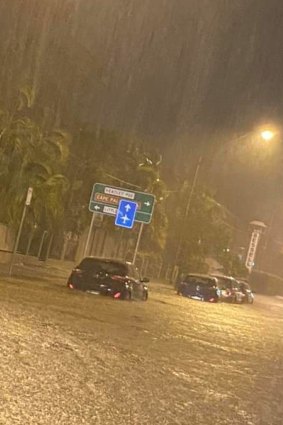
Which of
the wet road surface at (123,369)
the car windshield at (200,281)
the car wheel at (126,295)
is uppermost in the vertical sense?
the car windshield at (200,281)

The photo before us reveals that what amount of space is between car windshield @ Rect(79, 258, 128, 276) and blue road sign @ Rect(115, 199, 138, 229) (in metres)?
10.9

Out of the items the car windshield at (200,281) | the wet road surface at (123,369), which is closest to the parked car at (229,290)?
the car windshield at (200,281)

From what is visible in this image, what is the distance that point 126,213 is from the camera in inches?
1307

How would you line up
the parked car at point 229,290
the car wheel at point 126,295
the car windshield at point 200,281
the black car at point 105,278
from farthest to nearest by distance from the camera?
the parked car at point 229,290, the car windshield at point 200,281, the car wheel at point 126,295, the black car at point 105,278

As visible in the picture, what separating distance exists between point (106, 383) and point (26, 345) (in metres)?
1.95

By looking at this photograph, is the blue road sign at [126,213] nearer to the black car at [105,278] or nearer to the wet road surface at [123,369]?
the black car at [105,278]

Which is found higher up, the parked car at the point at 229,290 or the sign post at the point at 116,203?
the sign post at the point at 116,203

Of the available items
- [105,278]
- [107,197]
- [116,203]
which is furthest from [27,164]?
[105,278]

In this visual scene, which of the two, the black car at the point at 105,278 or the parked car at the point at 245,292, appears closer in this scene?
the black car at the point at 105,278

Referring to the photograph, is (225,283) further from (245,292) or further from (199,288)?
(199,288)

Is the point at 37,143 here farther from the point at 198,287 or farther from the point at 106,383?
the point at 106,383

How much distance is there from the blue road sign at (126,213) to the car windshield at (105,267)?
10.9m

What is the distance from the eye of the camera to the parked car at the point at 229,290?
35.5 metres

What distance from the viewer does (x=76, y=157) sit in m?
38.7
